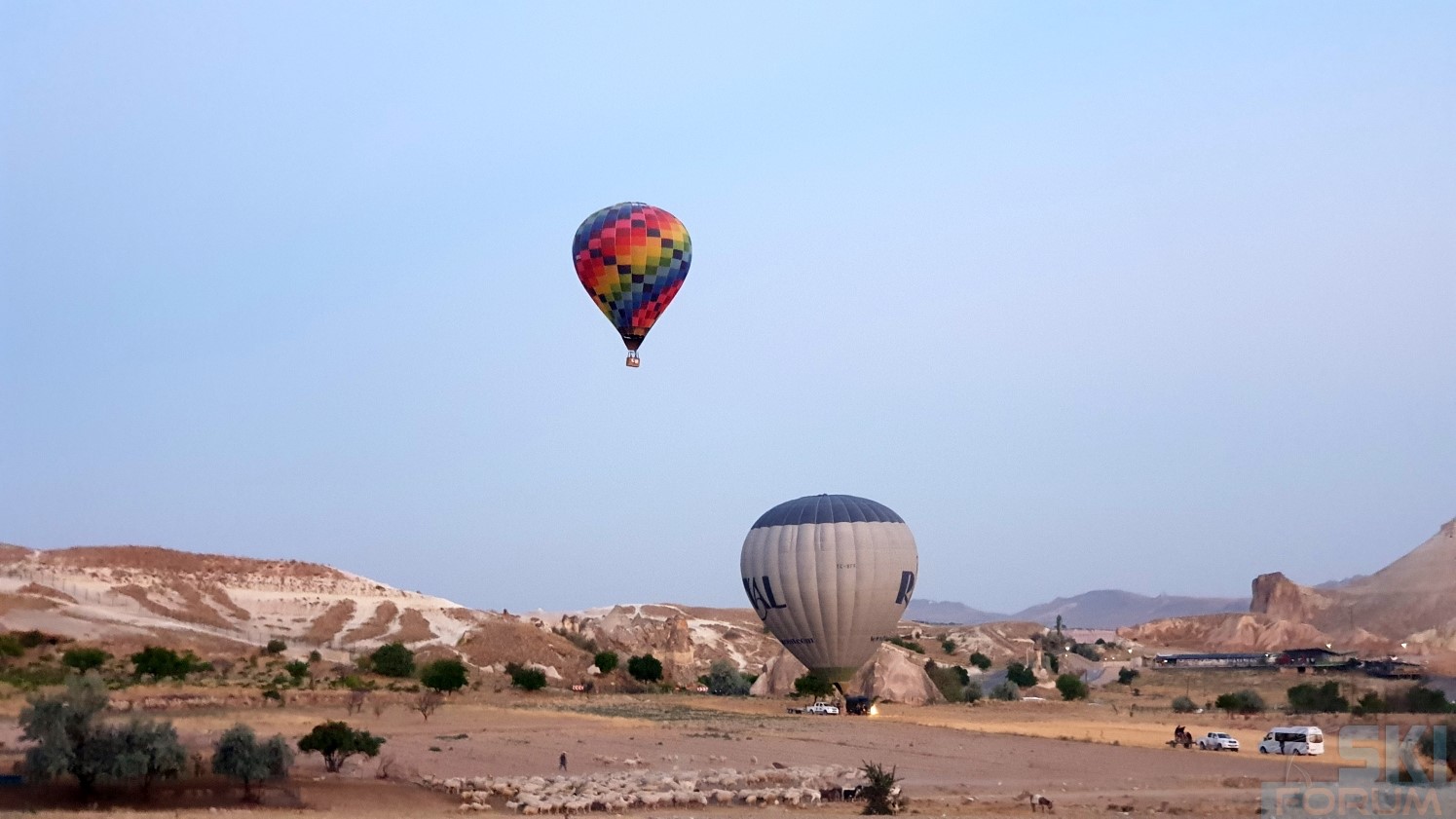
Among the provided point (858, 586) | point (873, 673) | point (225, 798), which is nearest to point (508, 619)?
point (873, 673)

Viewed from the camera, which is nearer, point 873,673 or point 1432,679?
point 873,673

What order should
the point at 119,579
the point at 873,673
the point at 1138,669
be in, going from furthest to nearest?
the point at 1138,669
the point at 119,579
the point at 873,673

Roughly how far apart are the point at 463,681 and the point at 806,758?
71.5 ft

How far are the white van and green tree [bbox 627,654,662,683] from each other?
36314 millimetres

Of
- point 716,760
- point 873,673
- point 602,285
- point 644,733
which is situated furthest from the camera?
point 873,673

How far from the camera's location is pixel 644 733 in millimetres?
35719

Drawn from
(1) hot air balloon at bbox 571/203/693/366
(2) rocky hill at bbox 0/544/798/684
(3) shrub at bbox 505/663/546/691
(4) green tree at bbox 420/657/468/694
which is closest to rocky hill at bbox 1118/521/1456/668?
(2) rocky hill at bbox 0/544/798/684

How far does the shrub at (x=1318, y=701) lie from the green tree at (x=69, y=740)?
46846 millimetres

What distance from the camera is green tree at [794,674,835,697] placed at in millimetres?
54969

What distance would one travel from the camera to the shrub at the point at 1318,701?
57656 millimetres

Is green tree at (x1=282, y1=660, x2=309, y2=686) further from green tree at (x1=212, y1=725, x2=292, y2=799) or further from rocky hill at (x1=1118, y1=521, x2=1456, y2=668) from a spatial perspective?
rocky hill at (x1=1118, y1=521, x2=1456, y2=668)

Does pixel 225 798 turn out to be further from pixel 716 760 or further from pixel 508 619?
pixel 508 619

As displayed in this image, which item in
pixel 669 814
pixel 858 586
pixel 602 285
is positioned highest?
pixel 602 285

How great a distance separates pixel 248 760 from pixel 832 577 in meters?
30.8
